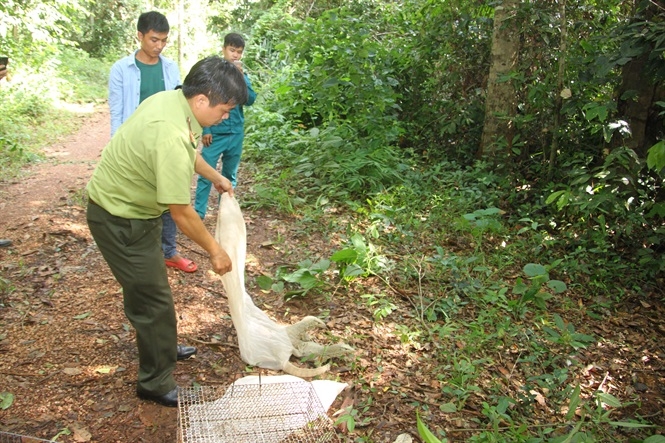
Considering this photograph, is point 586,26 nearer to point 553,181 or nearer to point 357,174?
point 553,181

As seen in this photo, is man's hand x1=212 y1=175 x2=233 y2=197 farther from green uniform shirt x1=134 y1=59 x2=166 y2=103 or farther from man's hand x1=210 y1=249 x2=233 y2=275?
green uniform shirt x1=134 y1=59 x2=166 y2=103

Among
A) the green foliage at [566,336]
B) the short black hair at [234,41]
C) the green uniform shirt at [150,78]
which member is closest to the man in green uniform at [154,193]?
the green uniform shirt at [150,78]

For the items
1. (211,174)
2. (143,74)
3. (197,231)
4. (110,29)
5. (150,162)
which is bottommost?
(197,231)

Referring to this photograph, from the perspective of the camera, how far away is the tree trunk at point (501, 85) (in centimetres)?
571

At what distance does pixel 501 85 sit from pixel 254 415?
4853 millimetres

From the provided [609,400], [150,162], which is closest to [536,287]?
[609,400]

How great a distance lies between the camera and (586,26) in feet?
18.1

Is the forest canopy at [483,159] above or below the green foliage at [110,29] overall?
below

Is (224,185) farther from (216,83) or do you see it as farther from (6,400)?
(6,400)

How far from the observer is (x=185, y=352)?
3109 millimetres

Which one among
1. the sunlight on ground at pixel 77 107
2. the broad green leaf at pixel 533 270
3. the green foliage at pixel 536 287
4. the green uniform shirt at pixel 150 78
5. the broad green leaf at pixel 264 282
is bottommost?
the broad green leaf at pixel 264 282

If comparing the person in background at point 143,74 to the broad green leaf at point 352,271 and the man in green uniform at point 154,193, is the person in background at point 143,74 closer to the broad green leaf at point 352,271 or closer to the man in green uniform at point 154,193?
the man in green uniform at point 154,193

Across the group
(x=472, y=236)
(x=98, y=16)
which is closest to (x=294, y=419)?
(x=472, y=236)

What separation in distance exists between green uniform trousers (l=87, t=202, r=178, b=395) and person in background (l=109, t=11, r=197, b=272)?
1.19 meters
